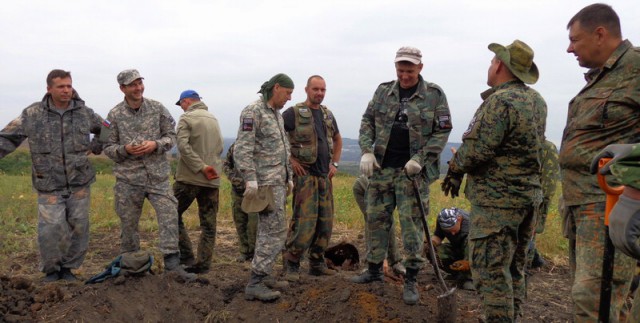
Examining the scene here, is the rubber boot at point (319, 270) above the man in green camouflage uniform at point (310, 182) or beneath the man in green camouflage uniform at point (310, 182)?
beneath

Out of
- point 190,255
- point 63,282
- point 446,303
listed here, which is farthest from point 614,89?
point 63,282

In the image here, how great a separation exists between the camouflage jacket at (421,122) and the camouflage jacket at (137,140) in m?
2.16

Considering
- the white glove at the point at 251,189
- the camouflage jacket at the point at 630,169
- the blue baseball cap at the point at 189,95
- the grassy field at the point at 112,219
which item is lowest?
the grassy field at the point at 112,219

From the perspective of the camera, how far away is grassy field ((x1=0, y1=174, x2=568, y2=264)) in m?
7.36

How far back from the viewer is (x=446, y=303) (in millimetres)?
4422

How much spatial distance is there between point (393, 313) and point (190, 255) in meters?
2.76

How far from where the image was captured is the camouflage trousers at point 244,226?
6.75 meters

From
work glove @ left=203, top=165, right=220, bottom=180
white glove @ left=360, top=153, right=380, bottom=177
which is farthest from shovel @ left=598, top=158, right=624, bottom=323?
work glove @ left=203, top=165, right=220, bottom=180

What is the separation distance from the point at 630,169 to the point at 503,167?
61.2 inches

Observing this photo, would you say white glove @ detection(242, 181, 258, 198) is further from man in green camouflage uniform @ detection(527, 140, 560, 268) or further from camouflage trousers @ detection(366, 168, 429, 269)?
man in green camouflage uniform @ detection(527, 140, 560, 268)

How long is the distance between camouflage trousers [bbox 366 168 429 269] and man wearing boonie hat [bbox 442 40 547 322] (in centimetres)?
101

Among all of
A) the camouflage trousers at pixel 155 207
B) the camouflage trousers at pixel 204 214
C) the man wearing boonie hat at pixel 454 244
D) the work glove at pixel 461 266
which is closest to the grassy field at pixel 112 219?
the man wearing boonie hat at pixel 454 244

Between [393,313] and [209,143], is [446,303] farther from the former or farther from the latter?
[209,143]

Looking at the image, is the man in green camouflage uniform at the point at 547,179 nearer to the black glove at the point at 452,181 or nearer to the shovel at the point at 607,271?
the black glove at the point at 452,181
